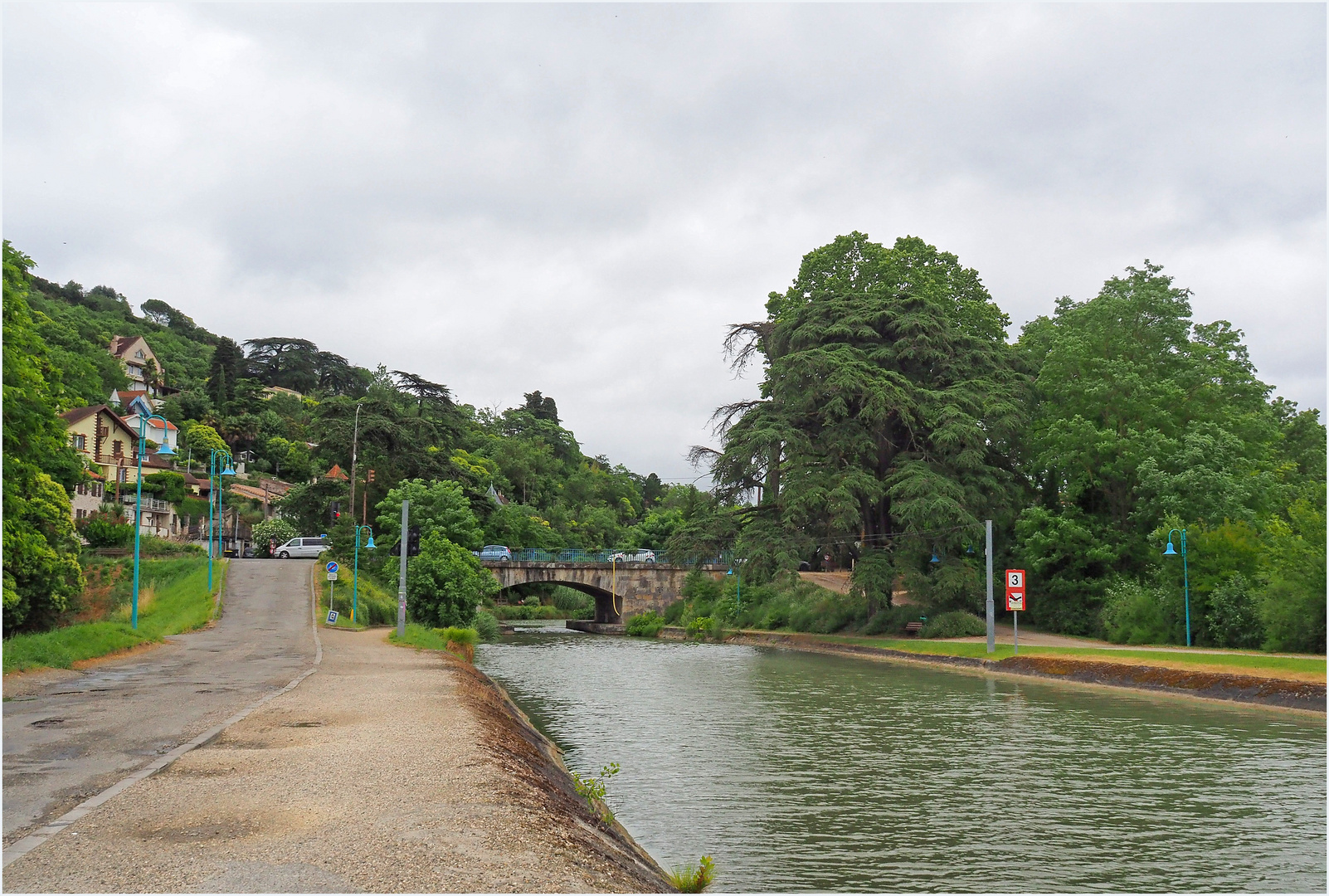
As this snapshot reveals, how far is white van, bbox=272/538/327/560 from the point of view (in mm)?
62969

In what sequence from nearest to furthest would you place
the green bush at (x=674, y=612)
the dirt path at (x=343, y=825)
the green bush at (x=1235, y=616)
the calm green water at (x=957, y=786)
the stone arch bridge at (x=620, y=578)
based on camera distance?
the dirt path at (x=343, y=825) → the calm green water at (x=957, y=786) → the green bush at (x=1235, y=616) → the green bush at (x=674, y=612) → the stone arch bridge at (x=620, y=578)

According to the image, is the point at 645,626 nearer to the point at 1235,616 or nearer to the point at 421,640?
the point at 421,640

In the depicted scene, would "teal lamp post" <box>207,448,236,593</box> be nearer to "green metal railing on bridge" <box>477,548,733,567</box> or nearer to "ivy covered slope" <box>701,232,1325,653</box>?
"green metal railing on bridge" <box>477,548,733,567</box>

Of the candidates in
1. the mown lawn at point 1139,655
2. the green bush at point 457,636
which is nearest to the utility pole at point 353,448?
the green bush at point 457,636

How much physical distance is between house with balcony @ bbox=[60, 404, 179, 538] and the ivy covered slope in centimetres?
4725

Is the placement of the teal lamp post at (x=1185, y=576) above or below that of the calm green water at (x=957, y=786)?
above

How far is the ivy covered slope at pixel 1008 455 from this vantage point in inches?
1480

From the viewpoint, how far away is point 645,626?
64562mm

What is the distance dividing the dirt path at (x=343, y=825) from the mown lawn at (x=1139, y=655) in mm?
21099

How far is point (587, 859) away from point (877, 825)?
549 cm

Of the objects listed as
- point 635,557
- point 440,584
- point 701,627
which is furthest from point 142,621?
point 635,557

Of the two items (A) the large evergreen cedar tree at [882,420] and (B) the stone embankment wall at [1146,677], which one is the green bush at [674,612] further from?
(B) the stone embankment wall at [1146,677]

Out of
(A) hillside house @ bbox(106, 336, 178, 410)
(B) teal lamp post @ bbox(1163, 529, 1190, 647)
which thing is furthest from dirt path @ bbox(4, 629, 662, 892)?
(A) hillside house @ bbox(106, 336, 178, 410)

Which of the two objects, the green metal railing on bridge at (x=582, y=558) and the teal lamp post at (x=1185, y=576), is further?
the green metal railing on bridge at (x=582, y=558)
